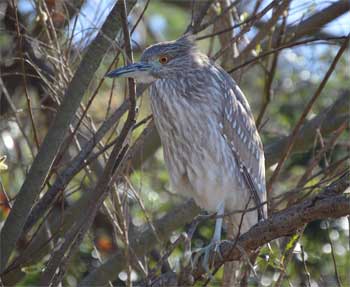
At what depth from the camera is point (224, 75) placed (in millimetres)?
4762

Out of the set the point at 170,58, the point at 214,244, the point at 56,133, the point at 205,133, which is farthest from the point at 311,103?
the point at 56,133

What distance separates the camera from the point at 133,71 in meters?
4.32

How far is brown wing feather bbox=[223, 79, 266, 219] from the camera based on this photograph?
468 centimetres

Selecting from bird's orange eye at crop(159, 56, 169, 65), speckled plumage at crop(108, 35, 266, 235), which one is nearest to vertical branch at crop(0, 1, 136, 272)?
speckled plumage at crop(108, 35, 266, 235)

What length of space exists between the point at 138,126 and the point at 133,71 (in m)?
0.35

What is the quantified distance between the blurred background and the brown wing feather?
0.44 feet

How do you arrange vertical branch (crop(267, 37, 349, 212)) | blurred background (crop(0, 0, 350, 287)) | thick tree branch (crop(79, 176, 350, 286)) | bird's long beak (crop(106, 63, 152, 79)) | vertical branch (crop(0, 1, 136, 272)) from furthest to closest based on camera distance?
1. blurred background (crop(0, 0, 350, 287))
2. bird's long beak (crop(106, 63, 152, 79))
3. vertical branch (crop(0, 1, 136, 272))
4. vertical branch (crop(267, 37, 349, 212))
5. thick tree branch (crop(79, 176, 350, 286))

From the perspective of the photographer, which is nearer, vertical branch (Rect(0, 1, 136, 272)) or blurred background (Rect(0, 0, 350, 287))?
vertical branch (Rect(0, 1, 136, 272))

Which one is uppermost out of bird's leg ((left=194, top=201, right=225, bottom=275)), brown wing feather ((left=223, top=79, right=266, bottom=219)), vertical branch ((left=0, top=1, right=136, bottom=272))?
vertical branch ((left=0, top=1, right=136, bottom=272))

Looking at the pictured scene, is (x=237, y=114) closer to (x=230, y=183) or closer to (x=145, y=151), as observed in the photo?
(x=230, y=183)

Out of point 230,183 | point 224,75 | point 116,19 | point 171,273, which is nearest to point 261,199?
point 230,183

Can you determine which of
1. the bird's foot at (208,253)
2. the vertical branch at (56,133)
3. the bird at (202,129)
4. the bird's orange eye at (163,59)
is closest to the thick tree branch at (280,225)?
the bird's foot at (208,253)

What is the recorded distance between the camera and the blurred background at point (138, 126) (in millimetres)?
4438

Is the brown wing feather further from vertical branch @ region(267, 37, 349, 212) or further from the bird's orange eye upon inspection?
the bird's orange eye
